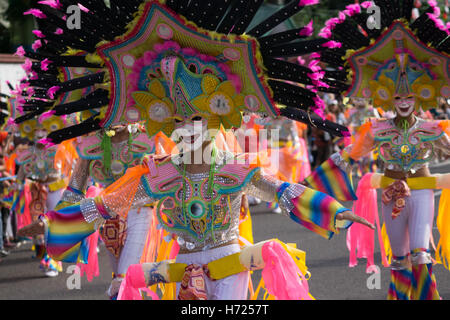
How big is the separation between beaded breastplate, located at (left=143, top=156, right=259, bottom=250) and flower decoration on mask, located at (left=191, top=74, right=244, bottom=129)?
27cm

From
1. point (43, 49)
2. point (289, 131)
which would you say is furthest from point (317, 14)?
point (43, 49)

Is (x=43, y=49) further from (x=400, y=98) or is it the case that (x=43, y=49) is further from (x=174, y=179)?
(x=400, y=98)

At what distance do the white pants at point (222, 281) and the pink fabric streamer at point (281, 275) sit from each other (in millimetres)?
155

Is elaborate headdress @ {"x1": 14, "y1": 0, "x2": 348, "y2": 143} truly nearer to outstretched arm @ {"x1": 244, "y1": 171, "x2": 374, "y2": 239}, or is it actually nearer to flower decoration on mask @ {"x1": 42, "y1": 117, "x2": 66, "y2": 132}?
outstretched arm @ {"x1": 244, "y1": 171, "x2": 374, "y2": 239}

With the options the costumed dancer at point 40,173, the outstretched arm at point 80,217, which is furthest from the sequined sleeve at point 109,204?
the costumed dancer at point 40,173

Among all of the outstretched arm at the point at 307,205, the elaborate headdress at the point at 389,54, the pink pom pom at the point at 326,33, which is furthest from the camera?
the elaborate headdress at the point at 389,54

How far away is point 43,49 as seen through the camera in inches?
158

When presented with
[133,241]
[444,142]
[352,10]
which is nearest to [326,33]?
[352,10]

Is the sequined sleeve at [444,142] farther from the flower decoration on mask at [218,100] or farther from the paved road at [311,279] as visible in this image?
the flower decoration on mask at [218,100]

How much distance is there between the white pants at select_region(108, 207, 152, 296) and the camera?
511 centimetres

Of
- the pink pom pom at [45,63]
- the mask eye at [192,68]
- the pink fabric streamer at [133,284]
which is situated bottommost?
the pink fabric streamer at [133,284]

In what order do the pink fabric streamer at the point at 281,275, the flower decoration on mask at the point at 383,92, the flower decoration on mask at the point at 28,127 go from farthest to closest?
1. the flower decoration on mask at the point at 28,127
2. the flower decoration on mask at the point at 383,92
3. the pink fabric streamer at the point at 281,275

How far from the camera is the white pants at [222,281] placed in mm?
3508

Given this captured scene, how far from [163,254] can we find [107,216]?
1.00 metres
